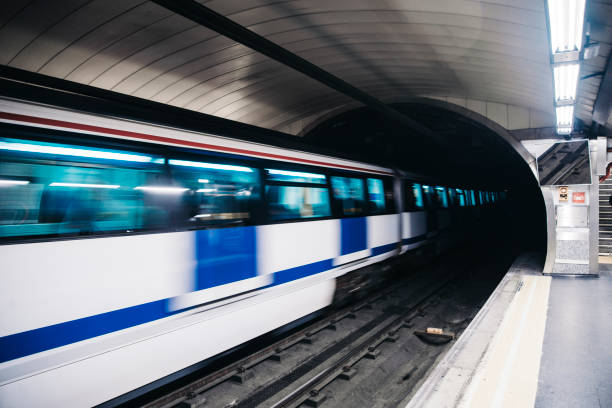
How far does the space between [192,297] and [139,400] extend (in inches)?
54.7

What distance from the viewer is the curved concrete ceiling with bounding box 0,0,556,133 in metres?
6.18

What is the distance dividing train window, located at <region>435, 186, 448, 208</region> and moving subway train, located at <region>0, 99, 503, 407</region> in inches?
281

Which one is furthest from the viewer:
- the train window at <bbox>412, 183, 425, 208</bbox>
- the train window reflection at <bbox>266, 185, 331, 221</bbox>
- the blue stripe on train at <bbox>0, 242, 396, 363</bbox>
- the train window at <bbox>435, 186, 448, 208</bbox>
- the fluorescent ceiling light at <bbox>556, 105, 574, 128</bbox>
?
the train window at <bbox>435, 186, 448, 208</bbox>

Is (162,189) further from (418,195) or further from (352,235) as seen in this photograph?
(418,195)

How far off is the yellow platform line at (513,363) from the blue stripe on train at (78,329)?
2.87m

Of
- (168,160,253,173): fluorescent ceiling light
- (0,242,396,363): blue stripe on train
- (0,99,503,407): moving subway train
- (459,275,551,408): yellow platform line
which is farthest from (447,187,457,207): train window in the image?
(0,242,396,363): blue stripe on train

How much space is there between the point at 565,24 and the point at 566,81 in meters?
2.02

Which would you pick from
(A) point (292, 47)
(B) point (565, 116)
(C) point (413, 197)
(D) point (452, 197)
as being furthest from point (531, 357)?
(D) point (452, 197)

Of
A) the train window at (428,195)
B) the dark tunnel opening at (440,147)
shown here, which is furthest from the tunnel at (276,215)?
the dark tunnel opening at (440,147)

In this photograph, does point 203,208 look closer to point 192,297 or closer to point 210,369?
point 192,297

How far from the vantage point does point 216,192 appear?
14.4 ft

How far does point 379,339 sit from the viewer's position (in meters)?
5.84

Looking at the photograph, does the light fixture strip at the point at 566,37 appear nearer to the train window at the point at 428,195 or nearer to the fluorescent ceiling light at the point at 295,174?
the fluorescent ceiling light at the point at 295,174

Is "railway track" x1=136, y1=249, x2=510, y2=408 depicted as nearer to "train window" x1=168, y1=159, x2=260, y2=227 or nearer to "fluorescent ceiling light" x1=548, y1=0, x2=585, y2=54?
"train window" x1=168, y1=159, x2=260, y2=227
